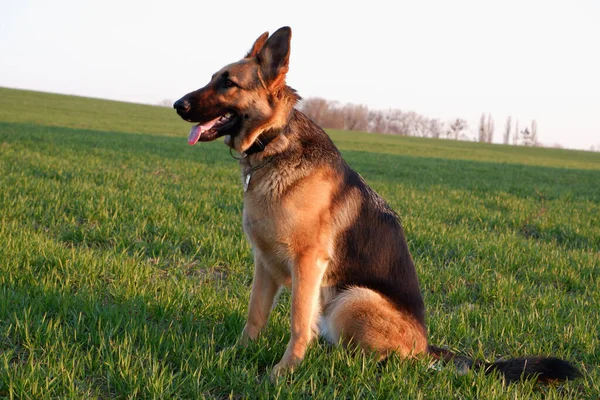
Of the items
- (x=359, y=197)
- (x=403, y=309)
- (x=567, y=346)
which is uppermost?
(x=359, y=197)

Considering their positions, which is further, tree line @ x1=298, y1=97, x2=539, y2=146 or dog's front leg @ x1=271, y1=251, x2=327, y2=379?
tree line @ x1=298, y1=97, x2=539, y2=146

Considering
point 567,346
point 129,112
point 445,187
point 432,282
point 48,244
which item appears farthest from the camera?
point 129,112

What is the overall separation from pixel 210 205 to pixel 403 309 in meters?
5.39

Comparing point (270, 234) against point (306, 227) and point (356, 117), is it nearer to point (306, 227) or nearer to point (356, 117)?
point (306, 227)

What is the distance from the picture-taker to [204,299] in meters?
4.17

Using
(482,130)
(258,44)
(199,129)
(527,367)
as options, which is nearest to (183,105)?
(199,129)

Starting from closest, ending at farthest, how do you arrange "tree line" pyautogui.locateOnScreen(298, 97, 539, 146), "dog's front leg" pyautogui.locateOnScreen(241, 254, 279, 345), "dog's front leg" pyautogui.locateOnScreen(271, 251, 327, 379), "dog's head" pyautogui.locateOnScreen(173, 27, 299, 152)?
"dog's front leg" pyautogui.locateOnScreen(271, 251, 327, 379) → "dog's head" pyautogui.locateOnScreen(173, 27, 299, 152) → "dog's front leg" pyautogui.locateOnScreen(241, 254, 279, 345) → "tree line" pyautogui.locateOnScreen(298, 97, 539, 146)

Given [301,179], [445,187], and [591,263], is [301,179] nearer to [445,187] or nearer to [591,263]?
[591,263]

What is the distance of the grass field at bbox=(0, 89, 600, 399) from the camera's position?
9.86 ft

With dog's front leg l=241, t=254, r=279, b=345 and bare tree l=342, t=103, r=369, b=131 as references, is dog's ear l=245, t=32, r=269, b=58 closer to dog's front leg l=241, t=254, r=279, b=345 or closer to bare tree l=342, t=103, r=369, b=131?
dog's front leg l=241, t=254, r=279, b=345

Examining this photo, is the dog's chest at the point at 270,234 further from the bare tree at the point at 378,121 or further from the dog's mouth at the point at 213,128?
the bare tree at the point at 378,121

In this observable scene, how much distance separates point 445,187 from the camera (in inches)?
606

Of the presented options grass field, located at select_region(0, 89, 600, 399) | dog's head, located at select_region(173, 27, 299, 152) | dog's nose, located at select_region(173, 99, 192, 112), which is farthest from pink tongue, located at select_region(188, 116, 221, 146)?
grass field, located at select_region(0, 89, 600, 399)

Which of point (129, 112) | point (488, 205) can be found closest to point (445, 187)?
point (488, 205)
